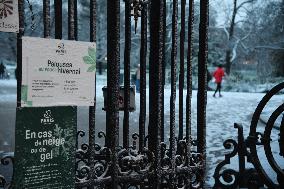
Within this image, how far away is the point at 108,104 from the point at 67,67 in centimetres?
54

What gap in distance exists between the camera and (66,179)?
9.82 feet

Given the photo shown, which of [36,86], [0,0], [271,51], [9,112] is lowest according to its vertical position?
[9,112]

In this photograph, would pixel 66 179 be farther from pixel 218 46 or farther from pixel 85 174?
pixel 218 46

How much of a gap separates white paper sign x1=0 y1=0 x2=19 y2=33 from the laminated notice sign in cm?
59

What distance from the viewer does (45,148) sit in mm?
2854

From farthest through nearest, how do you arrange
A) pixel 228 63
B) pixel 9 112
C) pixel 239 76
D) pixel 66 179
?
pixel 228 63
pixel 239 76
pixel 9 112
pixel 66 179

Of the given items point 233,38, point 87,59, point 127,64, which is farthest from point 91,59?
point 233,38

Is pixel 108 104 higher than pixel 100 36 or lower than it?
lower

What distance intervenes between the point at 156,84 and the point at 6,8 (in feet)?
4.67

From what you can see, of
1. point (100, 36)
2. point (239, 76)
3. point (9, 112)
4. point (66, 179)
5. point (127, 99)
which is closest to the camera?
point (66, 179)

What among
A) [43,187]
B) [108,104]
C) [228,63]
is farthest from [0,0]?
[228,63]

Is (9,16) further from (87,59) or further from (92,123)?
(92,123)

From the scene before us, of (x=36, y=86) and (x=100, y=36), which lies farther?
(x=100, y=36)

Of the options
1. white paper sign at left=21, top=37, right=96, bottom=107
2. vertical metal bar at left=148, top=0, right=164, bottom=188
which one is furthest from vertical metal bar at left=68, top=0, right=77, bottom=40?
vertical metal bar at left=148, top=0, right=164, bottom=188
